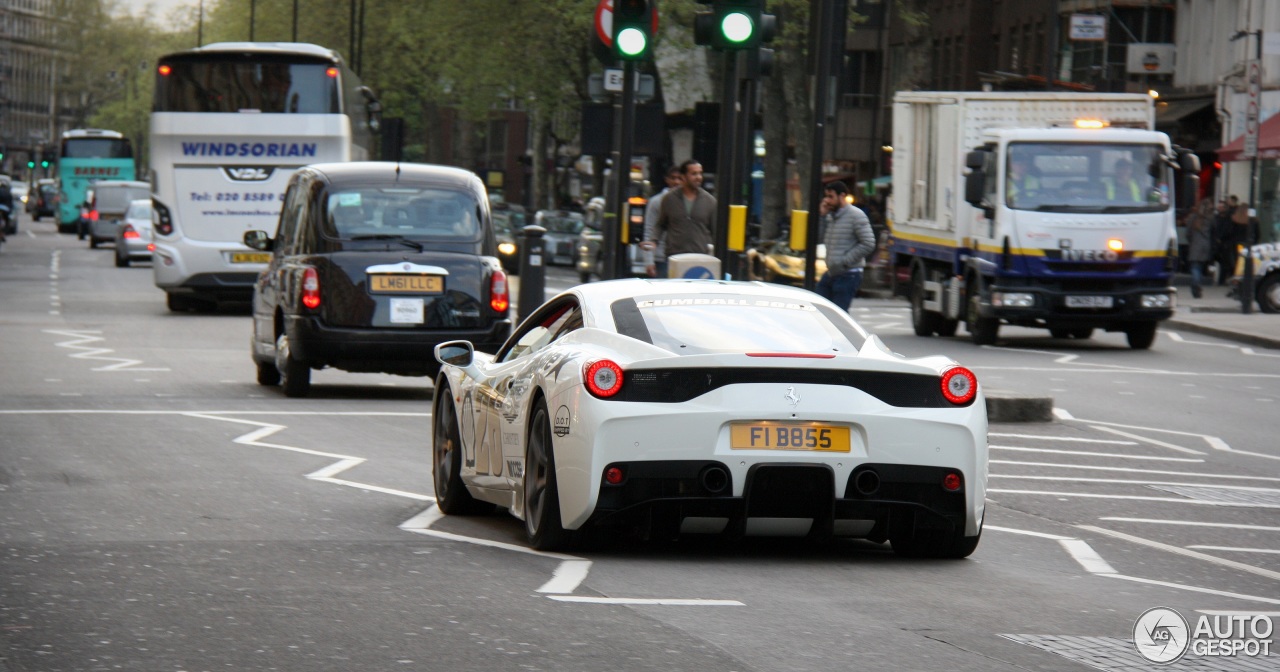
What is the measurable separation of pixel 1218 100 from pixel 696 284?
43.4 m

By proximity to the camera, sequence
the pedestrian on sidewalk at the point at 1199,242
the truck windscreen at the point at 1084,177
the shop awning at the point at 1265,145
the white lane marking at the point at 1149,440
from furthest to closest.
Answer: the shop awning at the point at 1265,145
the pedestrian on sidewalk at the point at 1199,242
the truck windscreen at the point at 1084,177
the white lane marking at the point at 1149,440

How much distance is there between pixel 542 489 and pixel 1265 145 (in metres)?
39.2

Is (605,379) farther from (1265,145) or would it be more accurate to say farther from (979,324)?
(1265,145)

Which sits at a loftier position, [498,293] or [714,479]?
[498,293]

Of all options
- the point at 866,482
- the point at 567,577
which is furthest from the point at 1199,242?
the point at 567,577

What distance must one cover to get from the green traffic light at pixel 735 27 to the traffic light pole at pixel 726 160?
4.41 feet

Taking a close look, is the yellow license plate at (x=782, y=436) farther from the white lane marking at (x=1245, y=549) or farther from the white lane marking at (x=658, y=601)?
the white lane marking at (x=1245, y=549)

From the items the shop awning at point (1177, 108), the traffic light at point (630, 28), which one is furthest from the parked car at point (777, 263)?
the traffic light at point (630, 28)

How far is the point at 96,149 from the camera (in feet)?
275

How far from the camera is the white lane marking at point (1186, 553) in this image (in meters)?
9.09

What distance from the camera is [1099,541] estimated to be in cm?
991

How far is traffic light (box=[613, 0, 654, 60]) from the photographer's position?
17078mm

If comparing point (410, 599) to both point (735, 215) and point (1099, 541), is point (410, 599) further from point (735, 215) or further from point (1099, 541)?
point (735, 215)

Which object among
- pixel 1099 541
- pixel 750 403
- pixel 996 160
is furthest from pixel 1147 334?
pixel 750 403
